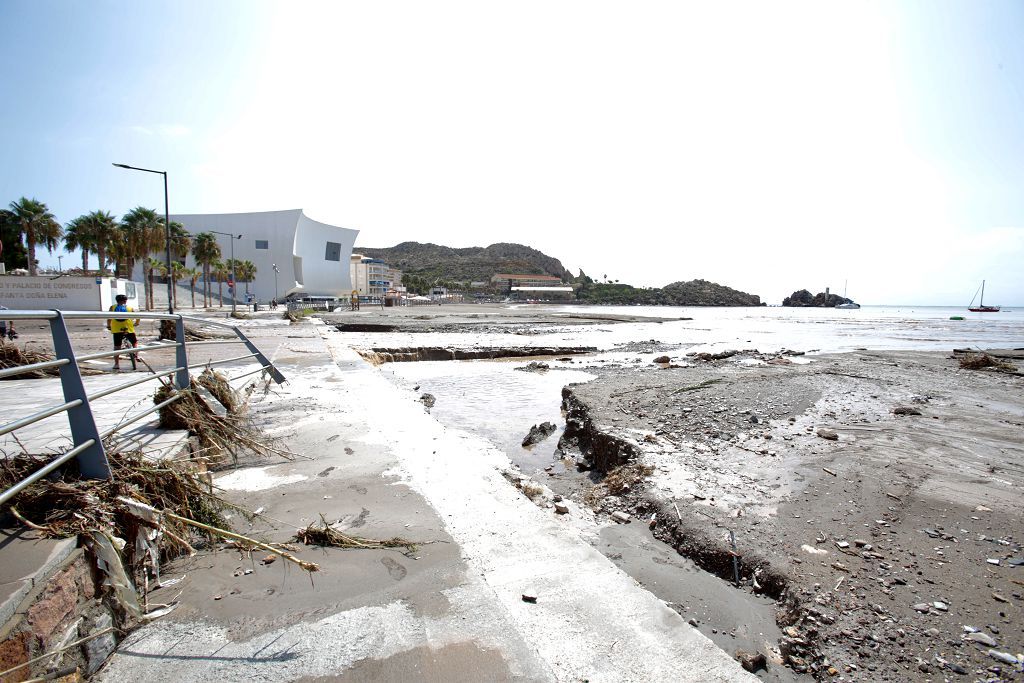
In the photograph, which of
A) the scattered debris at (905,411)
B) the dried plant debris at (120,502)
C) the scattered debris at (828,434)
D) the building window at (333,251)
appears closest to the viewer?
the dried plant debris at (120,502)

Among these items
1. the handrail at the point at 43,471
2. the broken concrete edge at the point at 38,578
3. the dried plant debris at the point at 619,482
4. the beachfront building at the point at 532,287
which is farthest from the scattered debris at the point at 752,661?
the beachfront building at the point at 532,287

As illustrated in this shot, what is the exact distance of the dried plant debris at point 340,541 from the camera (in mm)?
3016

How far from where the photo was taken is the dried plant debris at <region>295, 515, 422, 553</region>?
302cm

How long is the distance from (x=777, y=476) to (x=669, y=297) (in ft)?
555

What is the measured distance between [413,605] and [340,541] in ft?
2.69

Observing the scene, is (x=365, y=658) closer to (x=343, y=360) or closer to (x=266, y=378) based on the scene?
(x=266, y=378)

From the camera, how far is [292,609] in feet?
7.99

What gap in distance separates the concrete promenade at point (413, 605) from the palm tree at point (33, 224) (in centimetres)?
5239

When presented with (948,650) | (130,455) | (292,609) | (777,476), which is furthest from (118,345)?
(948,650)

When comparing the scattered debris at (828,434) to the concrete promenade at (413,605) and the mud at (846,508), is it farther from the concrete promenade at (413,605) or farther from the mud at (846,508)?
the concrete promenade at (413,605)

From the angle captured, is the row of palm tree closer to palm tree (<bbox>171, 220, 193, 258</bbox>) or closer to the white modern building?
palm tree (<bbox>171, 220, 193, 258</bbox>)

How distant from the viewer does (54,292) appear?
30.5m

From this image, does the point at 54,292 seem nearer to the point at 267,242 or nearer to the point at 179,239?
the point at 179,239

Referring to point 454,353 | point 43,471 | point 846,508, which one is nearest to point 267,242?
point 454,353
